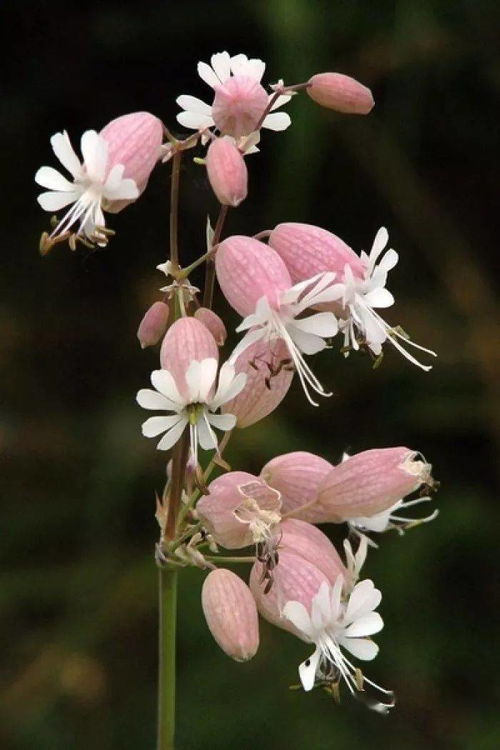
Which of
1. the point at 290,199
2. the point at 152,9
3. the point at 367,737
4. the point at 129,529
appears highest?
the point at 152,9

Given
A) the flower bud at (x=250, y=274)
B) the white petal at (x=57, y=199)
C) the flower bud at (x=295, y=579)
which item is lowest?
the flower bud at (x=295, y=579)

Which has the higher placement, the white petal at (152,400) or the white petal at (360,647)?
the white petal at (152,400)

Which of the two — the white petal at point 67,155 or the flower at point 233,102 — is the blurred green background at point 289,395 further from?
the white petal at point 67,155

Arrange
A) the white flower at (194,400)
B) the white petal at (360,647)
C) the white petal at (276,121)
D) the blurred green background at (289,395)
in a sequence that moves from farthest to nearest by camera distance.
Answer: the blurred green background at (289,395) → the white petal at (276,121) → the white petal at (360,647) → the white flower at (194,400)

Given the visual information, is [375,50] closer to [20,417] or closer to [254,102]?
[20,417]

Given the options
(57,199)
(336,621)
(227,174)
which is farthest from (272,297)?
(336,621)

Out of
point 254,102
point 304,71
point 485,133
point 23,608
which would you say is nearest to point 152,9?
point 304,71

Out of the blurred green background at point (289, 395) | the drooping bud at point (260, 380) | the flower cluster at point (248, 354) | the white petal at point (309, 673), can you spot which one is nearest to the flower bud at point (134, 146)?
the flower cluster at point (248, 354)
